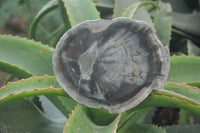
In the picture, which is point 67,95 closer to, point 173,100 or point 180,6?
point 173,100

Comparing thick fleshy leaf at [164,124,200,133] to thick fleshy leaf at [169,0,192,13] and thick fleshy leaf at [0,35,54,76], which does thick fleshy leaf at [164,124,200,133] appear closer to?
thick fleshy leaf at [0,35,54,76]

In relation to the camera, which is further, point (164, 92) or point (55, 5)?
point (55, 5)

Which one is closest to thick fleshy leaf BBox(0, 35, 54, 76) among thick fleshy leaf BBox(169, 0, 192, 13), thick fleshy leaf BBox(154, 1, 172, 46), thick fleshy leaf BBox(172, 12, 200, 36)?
thick fleshy leaf BBox(154, 1, 172, 46)

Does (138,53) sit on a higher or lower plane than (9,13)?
higher

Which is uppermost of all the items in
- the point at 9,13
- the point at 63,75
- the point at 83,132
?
the point at 63,75

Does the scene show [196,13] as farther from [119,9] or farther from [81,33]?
[81,33]

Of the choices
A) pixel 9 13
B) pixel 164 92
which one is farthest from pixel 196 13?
pixel 9 13
